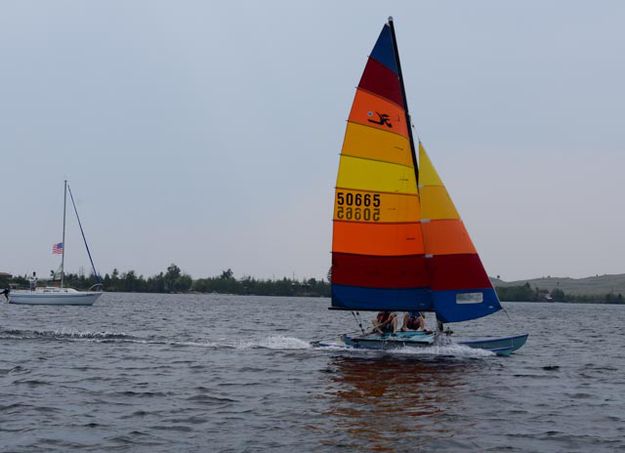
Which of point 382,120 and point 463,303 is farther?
point 382,120

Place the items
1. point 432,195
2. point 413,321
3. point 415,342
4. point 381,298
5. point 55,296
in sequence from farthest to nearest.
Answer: point 55,296 < point 413,321 < point 381,298 < point 432,195 < point 415,342

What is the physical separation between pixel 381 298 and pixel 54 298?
5466 centimetres

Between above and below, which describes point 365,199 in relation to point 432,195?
below

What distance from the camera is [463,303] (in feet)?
90.7

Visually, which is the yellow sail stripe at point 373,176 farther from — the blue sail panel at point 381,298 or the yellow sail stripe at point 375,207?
the blue sail panel at point 381,298

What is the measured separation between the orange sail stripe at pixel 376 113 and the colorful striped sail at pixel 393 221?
36mm

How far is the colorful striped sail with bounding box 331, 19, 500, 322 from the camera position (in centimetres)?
2766

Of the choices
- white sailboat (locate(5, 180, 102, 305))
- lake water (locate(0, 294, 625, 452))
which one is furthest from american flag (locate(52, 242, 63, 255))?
lake water (locate(0, 294, 625, 452))

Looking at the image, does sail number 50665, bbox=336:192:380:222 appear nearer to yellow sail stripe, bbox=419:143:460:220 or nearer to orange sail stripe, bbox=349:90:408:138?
yellow sail stripe, bbox=419:143:460:220

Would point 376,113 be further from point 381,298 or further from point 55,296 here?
point 55,296

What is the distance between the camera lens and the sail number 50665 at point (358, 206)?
27.8 meters

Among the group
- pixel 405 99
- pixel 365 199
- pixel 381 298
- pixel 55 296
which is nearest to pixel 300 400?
pixel 381 298

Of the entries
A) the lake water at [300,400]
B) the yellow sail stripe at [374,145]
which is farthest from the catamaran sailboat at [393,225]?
the lake water at [300,400]

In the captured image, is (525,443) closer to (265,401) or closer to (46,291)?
(265,401)
